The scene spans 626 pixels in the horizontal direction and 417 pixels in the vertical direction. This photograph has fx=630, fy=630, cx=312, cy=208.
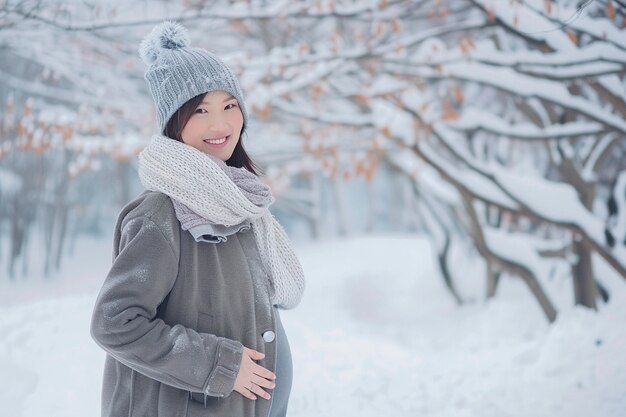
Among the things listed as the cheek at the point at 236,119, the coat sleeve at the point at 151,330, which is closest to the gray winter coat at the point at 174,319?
the coat sleeve at the point at 151,330

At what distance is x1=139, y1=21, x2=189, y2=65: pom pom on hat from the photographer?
6.95 ft

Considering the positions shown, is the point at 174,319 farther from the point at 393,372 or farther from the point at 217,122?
the point at 393,372

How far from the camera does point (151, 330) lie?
176 cm

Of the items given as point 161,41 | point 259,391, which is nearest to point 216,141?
point 161,41

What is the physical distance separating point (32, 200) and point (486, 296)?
10653 mm

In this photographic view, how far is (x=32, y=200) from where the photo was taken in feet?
48.1

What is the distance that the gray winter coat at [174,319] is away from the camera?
1.76 metres

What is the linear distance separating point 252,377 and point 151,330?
339 mm

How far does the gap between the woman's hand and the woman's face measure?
0.67 metres

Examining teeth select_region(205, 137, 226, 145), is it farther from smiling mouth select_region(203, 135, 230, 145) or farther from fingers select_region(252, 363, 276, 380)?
fingers select_region(252, 363, 276, 380)

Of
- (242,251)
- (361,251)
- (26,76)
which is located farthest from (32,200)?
(242,251)

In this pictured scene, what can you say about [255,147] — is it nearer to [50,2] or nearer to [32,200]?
[50,2]

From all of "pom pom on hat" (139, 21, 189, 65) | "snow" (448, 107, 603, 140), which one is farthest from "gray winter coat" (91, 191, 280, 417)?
"snow" (448, 107, 603, 140)

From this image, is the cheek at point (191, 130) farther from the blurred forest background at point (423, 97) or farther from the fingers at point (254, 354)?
the blurred forest background at point (423, 97)
